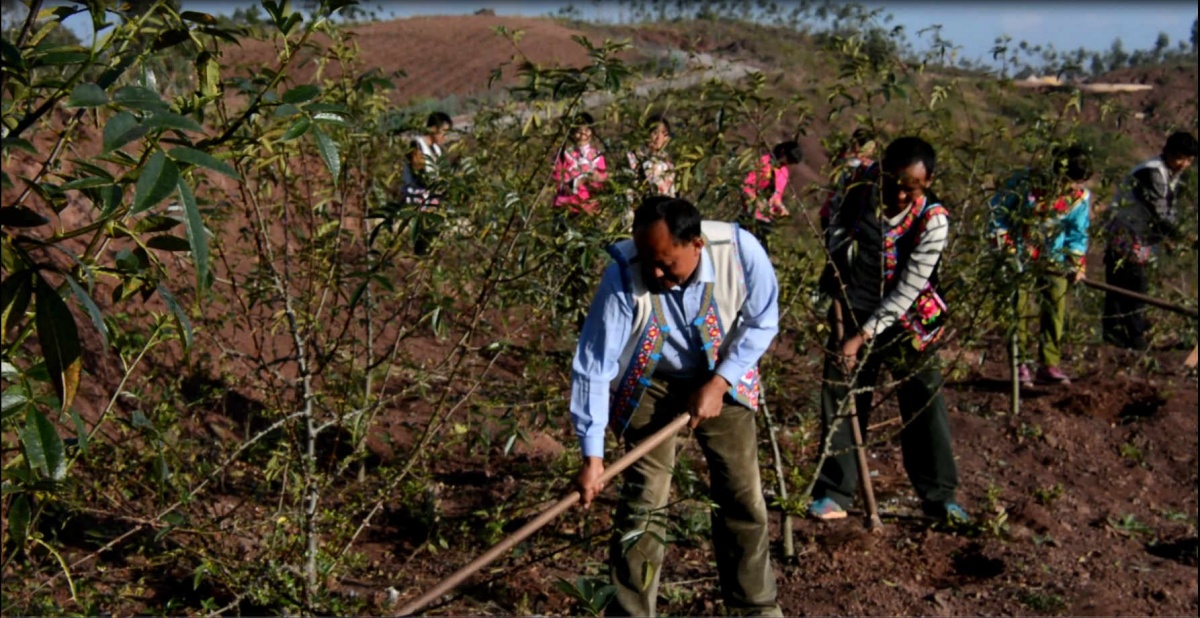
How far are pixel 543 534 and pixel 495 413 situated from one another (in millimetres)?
512

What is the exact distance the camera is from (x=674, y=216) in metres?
3.00

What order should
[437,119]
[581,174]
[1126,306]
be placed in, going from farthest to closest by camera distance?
[1126,306] < [437,119] < [581,174]

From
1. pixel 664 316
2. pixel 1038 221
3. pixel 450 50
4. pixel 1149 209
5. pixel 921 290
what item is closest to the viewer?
pixel 664 316

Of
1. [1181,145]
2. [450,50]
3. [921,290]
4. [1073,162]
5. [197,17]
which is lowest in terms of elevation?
[450,50]

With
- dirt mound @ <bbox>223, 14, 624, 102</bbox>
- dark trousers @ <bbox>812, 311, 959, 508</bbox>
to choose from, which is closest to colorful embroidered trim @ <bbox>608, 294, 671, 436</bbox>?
dark trousers @ <bbox>812, 311, 959, 508</bbox>

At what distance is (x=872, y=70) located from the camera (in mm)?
4102

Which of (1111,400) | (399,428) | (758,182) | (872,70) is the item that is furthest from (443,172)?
(1111,400)

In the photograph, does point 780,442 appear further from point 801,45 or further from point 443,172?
point 801,45

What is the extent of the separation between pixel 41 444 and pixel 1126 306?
7330 millimetres

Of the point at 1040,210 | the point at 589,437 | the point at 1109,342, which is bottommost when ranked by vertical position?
the point at 1109,342

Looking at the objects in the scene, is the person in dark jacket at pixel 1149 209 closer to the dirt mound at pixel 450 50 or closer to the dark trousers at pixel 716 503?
the dark trousers at pixel 716 503

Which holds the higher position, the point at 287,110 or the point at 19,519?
the point at 287,110

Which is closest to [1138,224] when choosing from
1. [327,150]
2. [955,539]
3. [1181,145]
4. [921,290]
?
[1181,145]

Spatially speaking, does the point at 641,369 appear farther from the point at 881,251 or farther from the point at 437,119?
the point at 437,119
